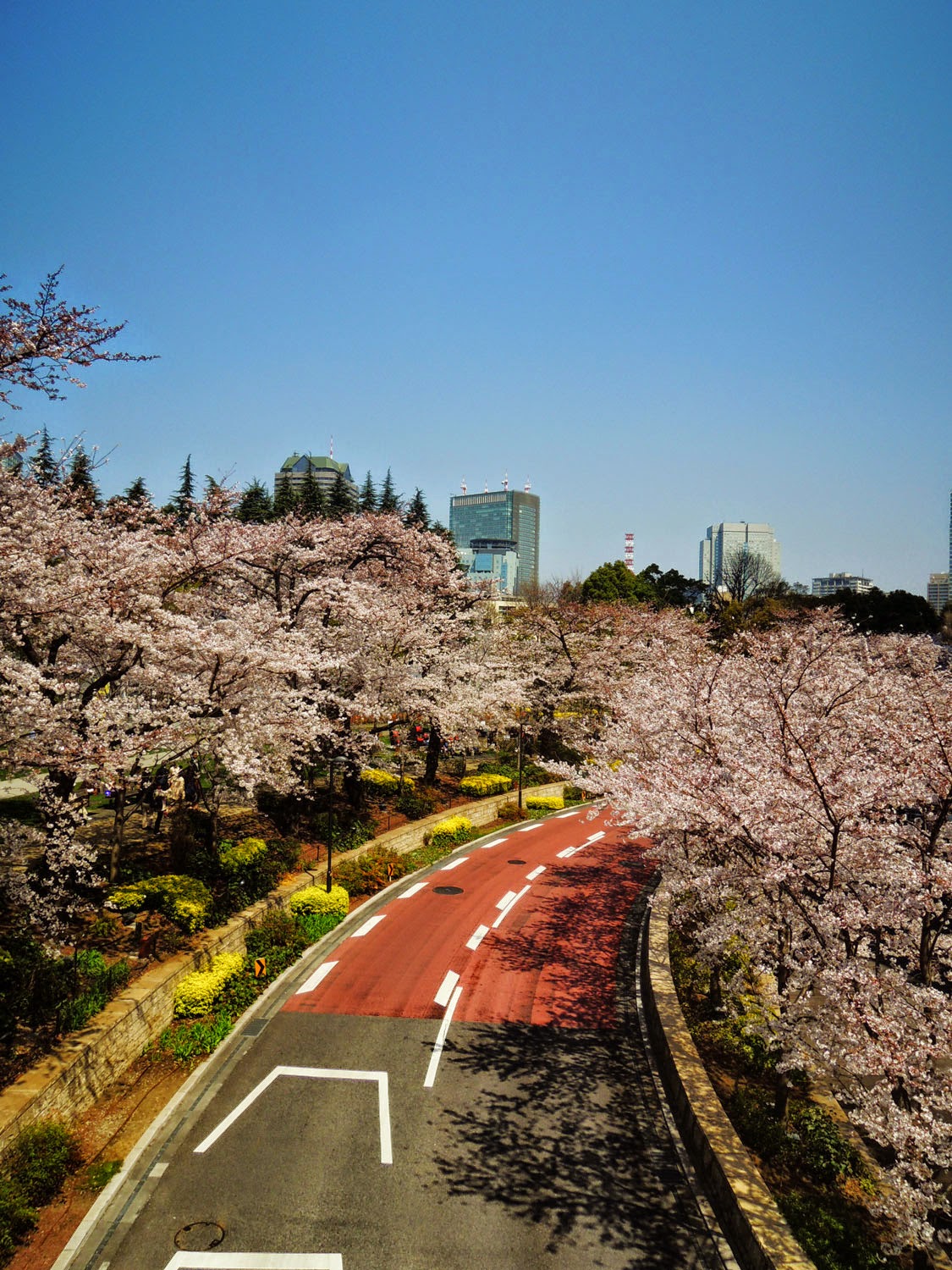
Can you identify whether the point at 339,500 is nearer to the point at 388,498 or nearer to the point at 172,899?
the point at 388,498

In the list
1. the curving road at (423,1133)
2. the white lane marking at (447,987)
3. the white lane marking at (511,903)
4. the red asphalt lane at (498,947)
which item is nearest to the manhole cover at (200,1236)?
the curving road at (423,1133)

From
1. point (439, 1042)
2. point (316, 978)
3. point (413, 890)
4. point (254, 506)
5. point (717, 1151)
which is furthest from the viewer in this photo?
point (254, 506)

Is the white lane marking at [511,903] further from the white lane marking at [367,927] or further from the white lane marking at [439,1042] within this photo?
the white lane marking at [439,1042]

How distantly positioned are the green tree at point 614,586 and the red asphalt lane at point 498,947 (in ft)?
137

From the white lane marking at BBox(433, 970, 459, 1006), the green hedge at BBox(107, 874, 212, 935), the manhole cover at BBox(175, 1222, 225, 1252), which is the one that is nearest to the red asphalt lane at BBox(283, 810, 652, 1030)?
the white lane marking at BBox(433, 970, 459, 1006)

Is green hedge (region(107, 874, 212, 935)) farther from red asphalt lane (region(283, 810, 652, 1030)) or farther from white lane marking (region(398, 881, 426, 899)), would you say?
white lane marking (region(398, 881, 426, 899))

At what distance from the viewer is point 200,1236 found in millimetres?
9305

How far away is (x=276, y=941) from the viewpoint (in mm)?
17969

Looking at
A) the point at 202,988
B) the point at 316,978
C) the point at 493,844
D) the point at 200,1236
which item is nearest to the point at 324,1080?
the point at 202,988

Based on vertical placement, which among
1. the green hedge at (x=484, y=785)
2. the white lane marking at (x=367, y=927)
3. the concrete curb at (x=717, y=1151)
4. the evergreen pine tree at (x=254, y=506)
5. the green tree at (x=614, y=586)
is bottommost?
the white lane marking at (x=367, y=927)

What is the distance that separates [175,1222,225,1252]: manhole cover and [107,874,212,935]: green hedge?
25.6 ft

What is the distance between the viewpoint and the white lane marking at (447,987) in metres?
16.3

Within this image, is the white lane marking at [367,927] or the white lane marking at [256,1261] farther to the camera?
the white lane marking at [367,927]

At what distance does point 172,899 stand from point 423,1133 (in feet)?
28.3
